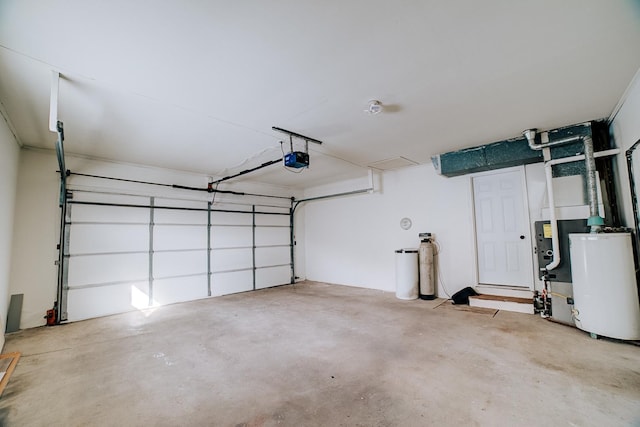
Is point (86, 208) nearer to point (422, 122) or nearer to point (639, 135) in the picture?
point (422, 122)

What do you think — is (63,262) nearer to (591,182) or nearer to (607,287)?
(607,287)

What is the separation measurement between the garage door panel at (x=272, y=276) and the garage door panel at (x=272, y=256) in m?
0.17

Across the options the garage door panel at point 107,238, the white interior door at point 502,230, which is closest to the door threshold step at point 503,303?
the white interior door at point 502,230

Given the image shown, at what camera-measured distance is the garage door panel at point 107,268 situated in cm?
450

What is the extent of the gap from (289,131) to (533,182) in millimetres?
4128

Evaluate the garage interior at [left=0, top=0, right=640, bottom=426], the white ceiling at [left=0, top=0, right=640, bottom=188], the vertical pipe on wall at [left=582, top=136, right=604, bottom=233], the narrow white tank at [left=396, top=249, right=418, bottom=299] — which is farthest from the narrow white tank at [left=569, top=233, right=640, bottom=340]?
the narrow white tank at [left=396, top=249, right=418, bottom=299]

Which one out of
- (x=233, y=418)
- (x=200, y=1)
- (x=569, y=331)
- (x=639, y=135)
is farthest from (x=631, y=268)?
(x=200, y=1)

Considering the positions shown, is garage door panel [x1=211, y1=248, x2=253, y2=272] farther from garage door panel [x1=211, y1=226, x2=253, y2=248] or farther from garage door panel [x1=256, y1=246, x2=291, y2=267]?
garage door panel [x1=256, y1=246, x2=291, y2=267]

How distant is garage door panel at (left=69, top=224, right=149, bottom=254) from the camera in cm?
456

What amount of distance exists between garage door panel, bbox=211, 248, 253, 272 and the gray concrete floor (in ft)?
7.34

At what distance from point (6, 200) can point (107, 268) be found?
1.80m

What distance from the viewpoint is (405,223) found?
5.94 metres

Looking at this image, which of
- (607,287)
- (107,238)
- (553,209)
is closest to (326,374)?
(607,287)

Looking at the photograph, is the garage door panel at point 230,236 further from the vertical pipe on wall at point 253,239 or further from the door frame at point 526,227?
the door frame at point 526,227
